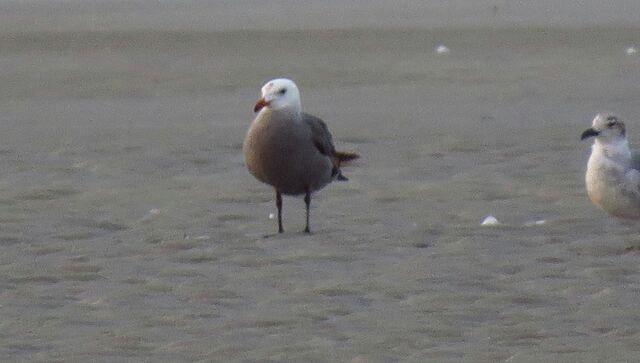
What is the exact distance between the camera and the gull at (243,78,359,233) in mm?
9188

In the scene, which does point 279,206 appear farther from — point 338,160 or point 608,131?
point 608,131

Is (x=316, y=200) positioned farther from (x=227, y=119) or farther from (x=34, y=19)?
(x=34, y=19)

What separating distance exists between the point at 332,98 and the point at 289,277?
27.1 feet

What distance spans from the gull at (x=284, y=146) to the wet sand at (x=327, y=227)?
281mm

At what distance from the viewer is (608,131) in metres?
9.04

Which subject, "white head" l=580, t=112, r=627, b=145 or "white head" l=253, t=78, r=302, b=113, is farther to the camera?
"white head" l=253, t=78, r=302, b=113

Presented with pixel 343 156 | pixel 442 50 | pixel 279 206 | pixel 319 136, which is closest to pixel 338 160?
pixel 343 156

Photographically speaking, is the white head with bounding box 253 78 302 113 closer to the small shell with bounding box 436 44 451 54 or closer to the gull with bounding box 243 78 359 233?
the gull with bounding box 243 78 359 233

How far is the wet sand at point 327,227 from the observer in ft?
22.0

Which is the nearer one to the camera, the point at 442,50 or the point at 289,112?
the point at 289,112

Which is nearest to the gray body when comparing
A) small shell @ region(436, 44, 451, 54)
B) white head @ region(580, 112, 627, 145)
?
white head @ region(580, 112, 627, 145)

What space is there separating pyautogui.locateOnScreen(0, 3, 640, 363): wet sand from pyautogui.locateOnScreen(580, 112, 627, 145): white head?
48cm

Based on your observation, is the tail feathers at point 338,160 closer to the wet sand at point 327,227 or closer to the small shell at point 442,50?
the wet sand at point 327,227

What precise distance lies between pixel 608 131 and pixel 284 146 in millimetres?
1799
